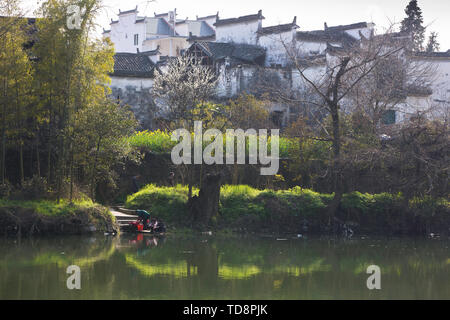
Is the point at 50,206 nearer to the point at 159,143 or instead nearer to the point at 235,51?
the point at 159,143

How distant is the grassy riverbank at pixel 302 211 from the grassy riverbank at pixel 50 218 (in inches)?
88.4

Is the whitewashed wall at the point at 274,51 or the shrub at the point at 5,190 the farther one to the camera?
the whitewashed wall at the point at 274,51

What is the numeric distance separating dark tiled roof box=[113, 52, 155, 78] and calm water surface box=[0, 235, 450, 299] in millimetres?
16612

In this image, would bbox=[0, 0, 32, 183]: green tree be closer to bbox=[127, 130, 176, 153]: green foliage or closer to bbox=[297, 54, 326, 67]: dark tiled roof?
bbox=[127, 130, 176, 153]: green foliage

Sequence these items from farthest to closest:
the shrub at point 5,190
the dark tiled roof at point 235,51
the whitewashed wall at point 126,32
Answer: the whitewashed wall at point 126,32
the dark tiled roof at point 235,51
the shrub at point 5,190

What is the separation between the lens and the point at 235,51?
36.2 m

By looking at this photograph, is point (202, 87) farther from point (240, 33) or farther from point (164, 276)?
point (240, 33)

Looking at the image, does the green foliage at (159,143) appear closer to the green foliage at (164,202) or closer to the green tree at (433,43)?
the green foliage at (164,202)

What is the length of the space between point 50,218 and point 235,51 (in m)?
21.8

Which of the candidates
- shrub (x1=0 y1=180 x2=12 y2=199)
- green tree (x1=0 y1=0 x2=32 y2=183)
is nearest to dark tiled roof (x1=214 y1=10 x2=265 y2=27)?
green tree (x1=0 y1=0 x2=32 y2=183)

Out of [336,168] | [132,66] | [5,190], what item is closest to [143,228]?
[5,190]

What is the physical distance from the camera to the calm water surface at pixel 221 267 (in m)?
10.2

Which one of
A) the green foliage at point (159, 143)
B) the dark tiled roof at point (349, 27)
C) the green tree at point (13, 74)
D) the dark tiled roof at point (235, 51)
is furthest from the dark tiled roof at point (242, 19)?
the green tree at point (13, 74)

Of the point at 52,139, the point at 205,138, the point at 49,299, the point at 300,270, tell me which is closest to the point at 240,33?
the point at 205,138
